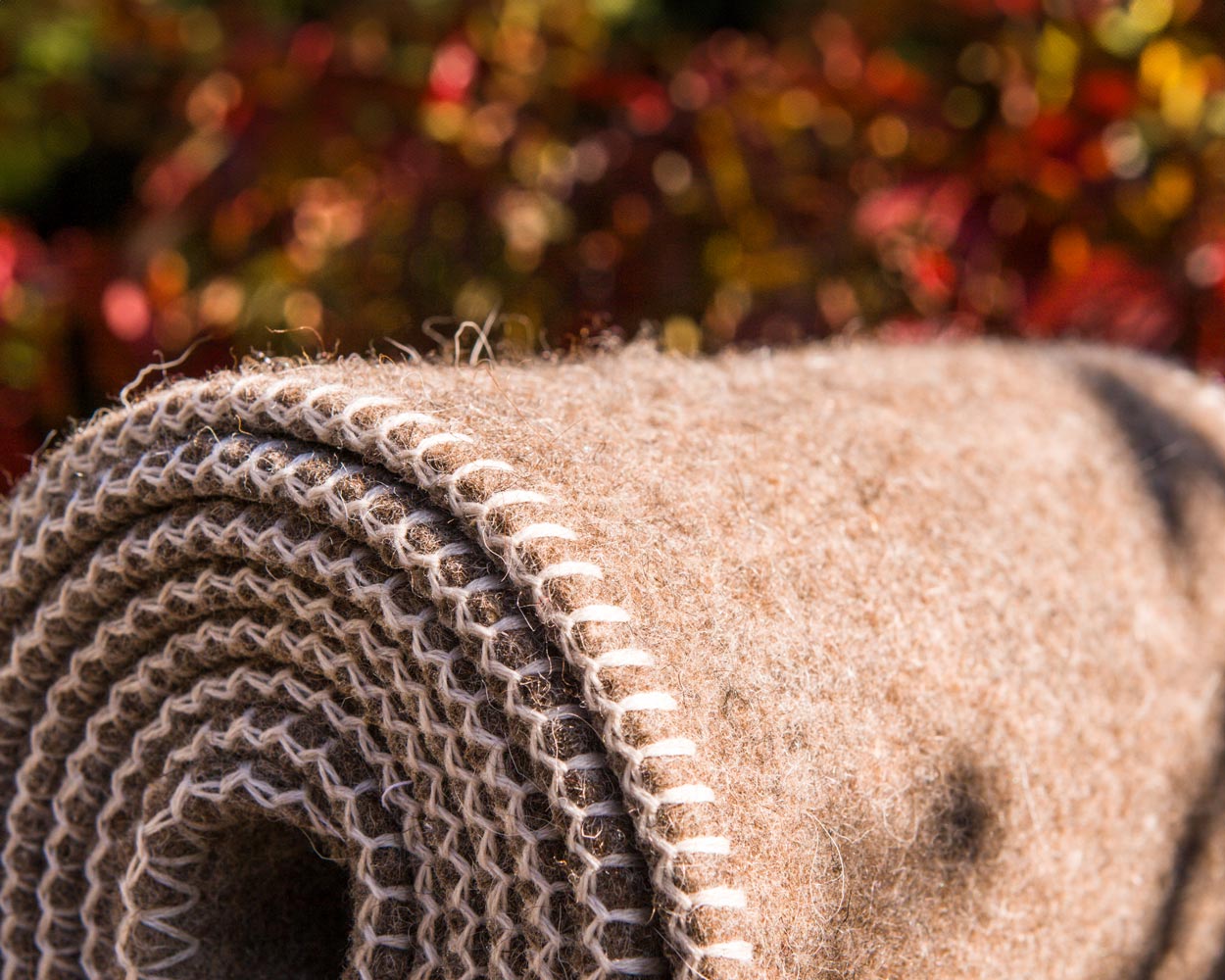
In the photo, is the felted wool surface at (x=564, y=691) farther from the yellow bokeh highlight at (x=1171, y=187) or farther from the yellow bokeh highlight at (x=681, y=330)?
the yellow bokeh highlight at (x=1171, y=187)

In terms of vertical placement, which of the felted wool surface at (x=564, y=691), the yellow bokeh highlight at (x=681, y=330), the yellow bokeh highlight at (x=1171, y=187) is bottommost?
the felted wool surface at (x=564, y=691)

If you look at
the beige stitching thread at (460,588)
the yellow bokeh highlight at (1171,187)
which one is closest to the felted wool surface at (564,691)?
the beige stitching thread at (460,588)

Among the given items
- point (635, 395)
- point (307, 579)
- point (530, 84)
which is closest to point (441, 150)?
point (530, 84)

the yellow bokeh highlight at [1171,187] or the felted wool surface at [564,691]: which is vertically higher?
the yellow bokeh highlight at [1171,187]

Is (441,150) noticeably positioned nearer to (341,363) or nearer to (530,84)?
(530,84)

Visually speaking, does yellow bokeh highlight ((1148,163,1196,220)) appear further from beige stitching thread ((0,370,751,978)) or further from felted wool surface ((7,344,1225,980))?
beige stitching thread ((0,370,751,978))

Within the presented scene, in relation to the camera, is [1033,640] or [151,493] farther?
[1033,640]

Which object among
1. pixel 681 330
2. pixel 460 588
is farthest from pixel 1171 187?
pixel 460 588
